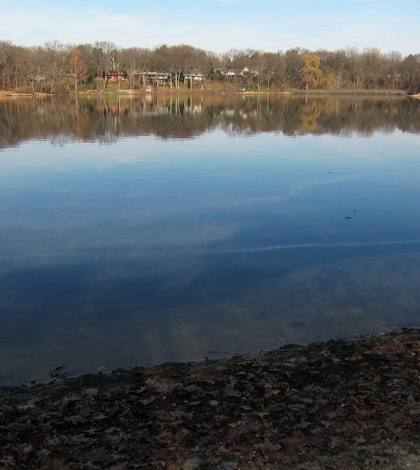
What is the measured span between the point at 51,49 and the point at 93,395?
11374 centimetres

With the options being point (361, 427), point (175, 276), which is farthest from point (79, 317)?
point (361, 427)

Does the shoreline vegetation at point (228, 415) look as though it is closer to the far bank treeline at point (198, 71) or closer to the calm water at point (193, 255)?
the calm water at point (193, 255)

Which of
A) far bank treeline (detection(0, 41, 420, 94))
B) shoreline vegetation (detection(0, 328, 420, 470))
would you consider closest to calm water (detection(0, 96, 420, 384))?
shoreline vegetation (detection(0, 328, 420, 470))

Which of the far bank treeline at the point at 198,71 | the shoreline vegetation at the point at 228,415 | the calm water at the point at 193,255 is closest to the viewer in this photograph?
the shoreline vegetation at the point at 228,415

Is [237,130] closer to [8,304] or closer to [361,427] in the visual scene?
[8,304]

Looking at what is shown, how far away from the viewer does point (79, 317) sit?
7.10m

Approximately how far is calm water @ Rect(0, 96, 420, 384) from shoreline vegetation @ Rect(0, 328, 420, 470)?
35.2 inches

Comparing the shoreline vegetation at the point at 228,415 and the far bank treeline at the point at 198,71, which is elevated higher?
the far bank treeline at the point at 198,71

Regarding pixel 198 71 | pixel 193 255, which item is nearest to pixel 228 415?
pixel 193 255

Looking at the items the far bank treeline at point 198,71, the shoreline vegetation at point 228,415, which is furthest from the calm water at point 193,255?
the far bank treeline at point 198,71

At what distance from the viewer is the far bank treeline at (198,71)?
98000 millimetres

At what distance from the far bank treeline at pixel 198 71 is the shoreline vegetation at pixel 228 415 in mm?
98014

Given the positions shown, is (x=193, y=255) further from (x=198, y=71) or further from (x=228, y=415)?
(x=198, y=71)

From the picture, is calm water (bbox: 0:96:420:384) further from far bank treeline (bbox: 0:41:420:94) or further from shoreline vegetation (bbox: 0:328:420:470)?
far bank treeline (bbox: 0:41:420:94)
